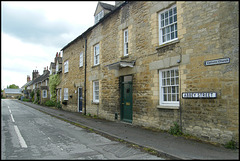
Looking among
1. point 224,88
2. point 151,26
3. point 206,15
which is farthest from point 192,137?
point 151,26

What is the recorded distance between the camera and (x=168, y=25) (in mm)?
8609

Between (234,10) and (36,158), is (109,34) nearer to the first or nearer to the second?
(234,10)

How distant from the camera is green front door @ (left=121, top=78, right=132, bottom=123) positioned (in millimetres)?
10844

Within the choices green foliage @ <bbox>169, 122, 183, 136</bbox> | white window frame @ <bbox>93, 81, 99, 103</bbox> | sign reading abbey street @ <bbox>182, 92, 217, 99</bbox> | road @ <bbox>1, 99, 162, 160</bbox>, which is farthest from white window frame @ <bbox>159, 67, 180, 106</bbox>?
white window frame @ <bbox>93, 81, 99, 103</bbox>

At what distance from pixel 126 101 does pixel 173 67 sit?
368cm

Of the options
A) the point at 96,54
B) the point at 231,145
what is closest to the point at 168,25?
the point at 231,145

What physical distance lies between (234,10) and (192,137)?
450 centimetres

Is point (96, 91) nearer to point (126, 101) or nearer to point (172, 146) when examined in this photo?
point (126, 101)

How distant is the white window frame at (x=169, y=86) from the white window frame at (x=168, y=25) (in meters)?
1.36

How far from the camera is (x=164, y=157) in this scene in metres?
5.57

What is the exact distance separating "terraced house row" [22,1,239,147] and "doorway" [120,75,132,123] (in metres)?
0.05

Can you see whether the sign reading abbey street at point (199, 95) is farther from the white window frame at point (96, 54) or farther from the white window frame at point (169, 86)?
the white window frame at point (96, 54)

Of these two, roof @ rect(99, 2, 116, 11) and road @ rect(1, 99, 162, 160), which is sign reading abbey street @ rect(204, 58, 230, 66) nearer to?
road @ rect(1, 99, 162, 160)

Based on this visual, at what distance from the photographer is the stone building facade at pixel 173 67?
257 inches
